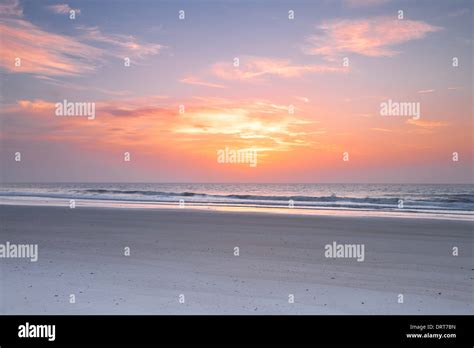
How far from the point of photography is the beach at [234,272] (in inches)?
240

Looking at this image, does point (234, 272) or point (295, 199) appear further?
point (295, 199)

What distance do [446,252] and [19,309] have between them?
31.7 feet

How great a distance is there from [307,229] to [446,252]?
499 centimetres

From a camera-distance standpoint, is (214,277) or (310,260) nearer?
(214,277)

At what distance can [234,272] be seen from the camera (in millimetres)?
7973

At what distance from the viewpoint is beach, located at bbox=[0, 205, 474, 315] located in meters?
6.10

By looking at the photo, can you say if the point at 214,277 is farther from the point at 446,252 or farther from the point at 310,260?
the point at 446,252

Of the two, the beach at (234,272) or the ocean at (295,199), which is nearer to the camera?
the beach at (234,272)

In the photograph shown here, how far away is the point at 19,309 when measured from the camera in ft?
19.6

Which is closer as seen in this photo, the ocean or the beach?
the beach
